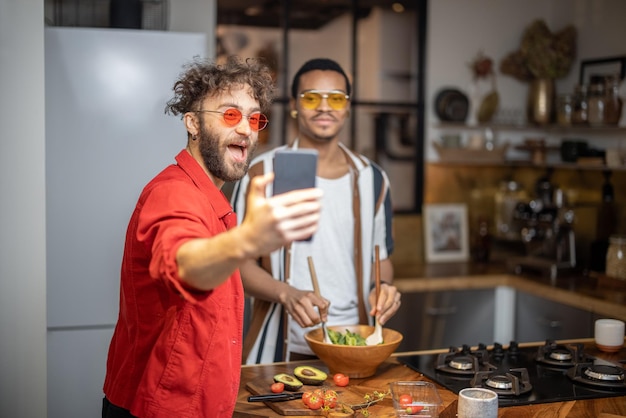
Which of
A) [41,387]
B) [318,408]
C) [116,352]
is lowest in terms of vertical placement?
[41,387]

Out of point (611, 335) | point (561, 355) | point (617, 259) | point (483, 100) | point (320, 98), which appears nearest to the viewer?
point (561, 355)

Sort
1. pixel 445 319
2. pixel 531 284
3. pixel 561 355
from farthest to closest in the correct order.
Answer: pixel 445 319, pixel 531 284, pixel 561 355

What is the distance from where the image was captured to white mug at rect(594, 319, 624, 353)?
2.72m

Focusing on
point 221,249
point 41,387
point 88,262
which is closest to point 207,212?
point 221,249

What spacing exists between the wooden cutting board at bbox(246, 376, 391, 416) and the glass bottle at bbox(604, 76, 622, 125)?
2.79 meters

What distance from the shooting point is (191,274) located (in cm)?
148

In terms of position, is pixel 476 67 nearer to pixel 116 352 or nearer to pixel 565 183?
pixel 565 183

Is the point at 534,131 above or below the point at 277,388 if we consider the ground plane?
above

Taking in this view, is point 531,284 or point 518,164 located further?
point 518,164

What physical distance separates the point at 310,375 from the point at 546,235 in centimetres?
277

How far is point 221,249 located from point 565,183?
400 centimetres

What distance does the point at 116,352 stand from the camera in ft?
6.36

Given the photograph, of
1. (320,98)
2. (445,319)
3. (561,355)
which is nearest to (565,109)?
(445,319)

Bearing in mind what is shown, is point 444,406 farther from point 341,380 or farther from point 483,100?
point 483,100
